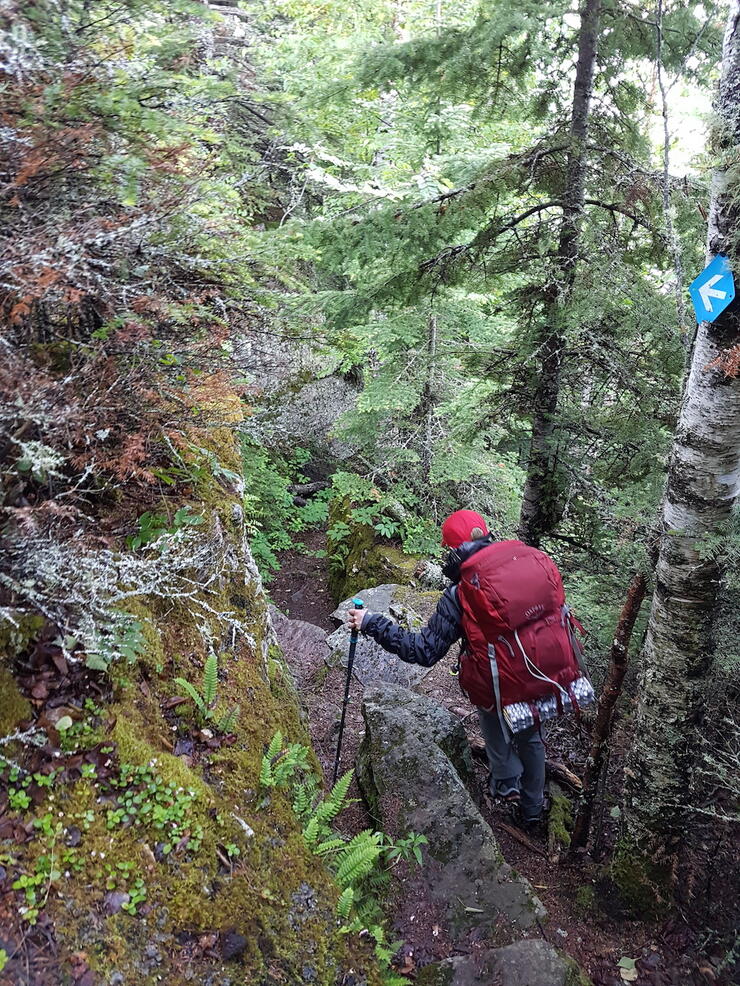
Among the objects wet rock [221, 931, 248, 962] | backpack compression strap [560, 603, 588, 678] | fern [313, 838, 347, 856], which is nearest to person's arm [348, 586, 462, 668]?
backpack compression strap [560, 603, 588, 678]

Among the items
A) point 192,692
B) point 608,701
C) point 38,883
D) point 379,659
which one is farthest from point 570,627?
point 379,659

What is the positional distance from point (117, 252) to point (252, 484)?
7.59m

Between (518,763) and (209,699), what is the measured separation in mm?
3150

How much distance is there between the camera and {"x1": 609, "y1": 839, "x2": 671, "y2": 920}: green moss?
4191mm

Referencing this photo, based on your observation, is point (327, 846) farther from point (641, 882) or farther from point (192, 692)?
point (641, 882)

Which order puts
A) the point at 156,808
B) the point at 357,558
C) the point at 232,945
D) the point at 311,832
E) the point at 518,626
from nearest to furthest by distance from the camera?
the point at 232,945
the point at 156,808
the point at 311,832
the point at 518,626
the point at 357,558

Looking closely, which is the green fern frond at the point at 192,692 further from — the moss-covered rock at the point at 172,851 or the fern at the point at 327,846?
the fern at the point at 327,846

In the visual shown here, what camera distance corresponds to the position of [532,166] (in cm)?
639

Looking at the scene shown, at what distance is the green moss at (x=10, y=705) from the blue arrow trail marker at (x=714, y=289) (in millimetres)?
3821

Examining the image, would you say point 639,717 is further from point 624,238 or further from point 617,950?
point 624,238

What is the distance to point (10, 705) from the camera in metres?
2.61

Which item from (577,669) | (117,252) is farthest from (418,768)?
(117,252)

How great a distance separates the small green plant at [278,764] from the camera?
3.33 meters

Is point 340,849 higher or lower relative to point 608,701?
lower
